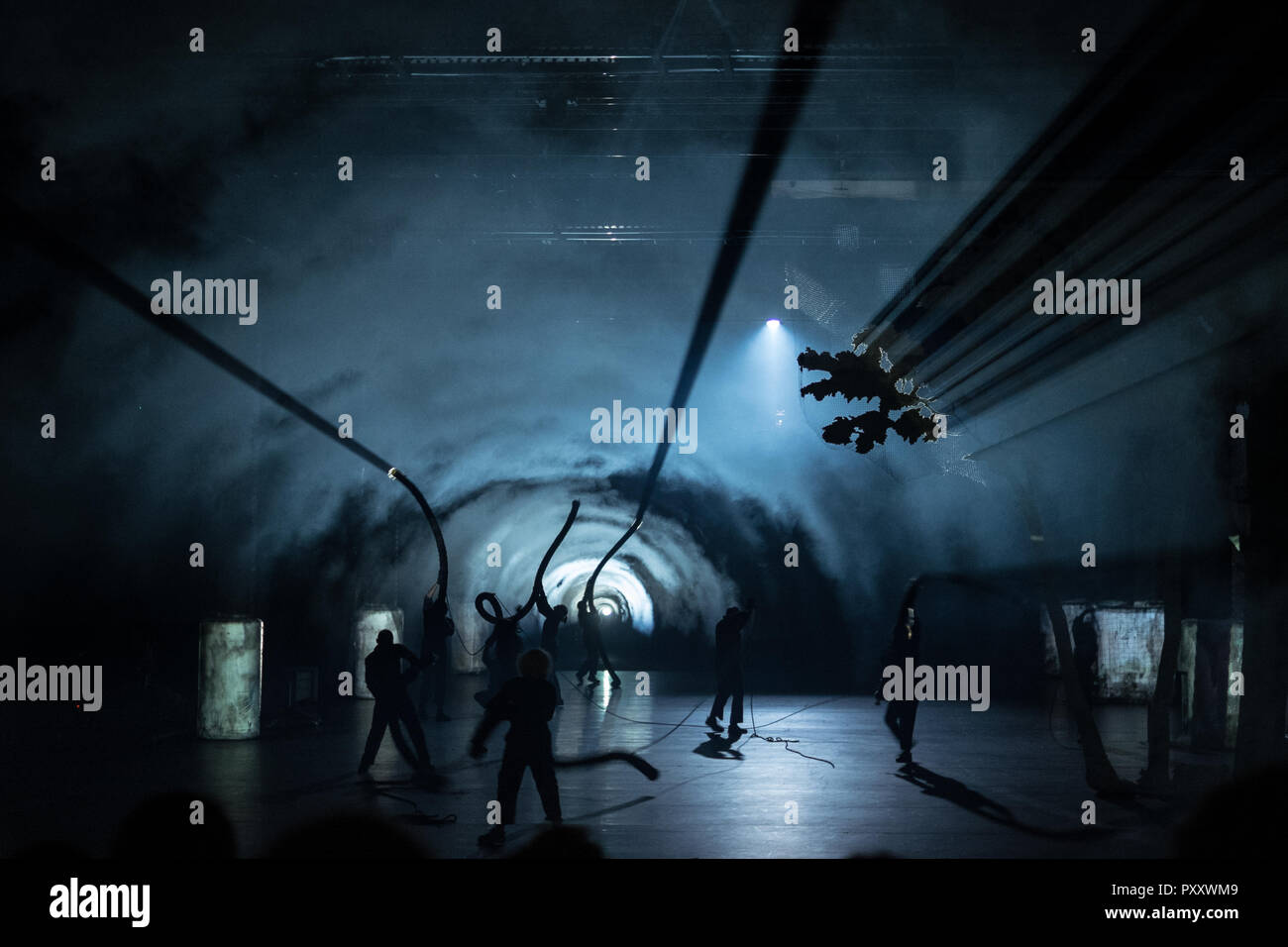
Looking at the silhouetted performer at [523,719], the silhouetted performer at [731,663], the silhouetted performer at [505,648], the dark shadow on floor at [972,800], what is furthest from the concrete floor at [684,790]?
the silhouetted performer at [505,648]

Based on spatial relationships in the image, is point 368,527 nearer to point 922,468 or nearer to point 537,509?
A: point 537,509

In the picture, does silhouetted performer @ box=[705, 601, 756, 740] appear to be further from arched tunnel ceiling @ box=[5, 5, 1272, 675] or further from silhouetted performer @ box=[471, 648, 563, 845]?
silhouetted performer @ box=[471, 648, 563, 845]

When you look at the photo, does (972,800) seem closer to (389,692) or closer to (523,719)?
(523,719)

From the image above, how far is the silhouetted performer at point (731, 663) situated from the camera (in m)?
16.4

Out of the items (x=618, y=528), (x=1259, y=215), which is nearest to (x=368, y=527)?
(x=618, y=528)

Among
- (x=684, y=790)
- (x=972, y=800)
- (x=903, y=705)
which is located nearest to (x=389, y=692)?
(x=684, y=790)

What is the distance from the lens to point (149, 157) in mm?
13688

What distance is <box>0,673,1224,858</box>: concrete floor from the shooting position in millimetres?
8719

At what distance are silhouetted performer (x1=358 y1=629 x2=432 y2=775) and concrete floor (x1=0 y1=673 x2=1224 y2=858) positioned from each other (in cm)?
36

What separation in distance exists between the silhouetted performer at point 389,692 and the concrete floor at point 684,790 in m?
0.36

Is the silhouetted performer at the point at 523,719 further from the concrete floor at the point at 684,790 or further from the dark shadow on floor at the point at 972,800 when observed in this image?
the dark shadow on floor at the point at 972,800

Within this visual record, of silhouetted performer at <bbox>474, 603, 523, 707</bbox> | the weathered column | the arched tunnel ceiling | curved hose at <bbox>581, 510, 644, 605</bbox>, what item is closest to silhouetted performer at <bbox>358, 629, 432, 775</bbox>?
silhouetted performer at <bbox>474, 603, 523, 707</bbox>

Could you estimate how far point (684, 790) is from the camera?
11148 mm

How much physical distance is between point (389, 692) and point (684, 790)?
331 cm
